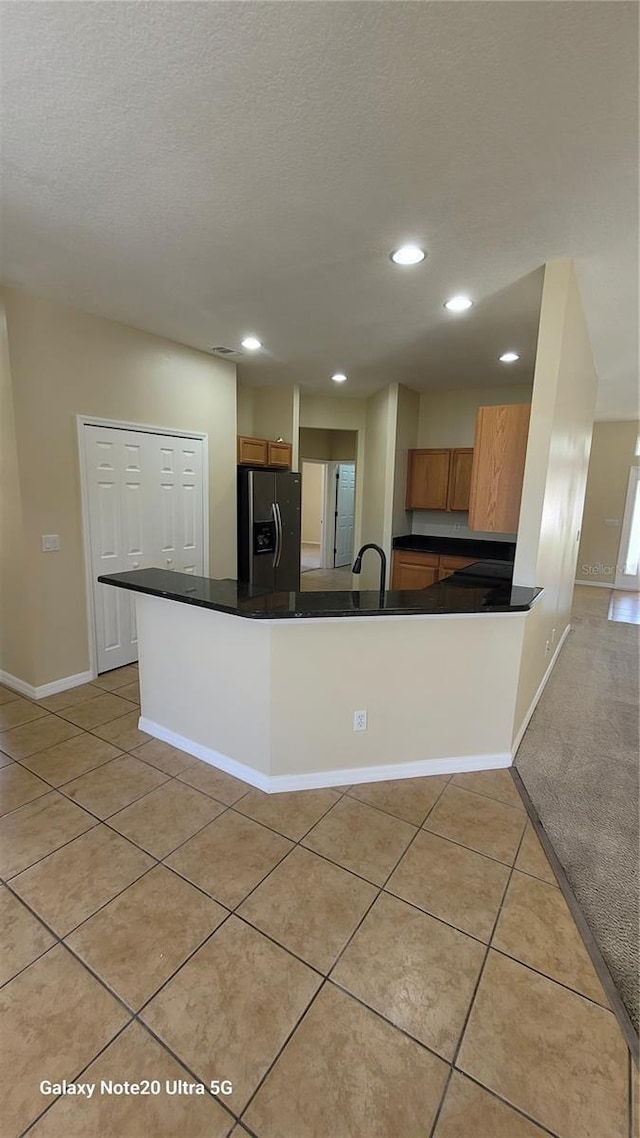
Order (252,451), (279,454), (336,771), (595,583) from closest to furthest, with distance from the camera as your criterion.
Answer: (336,771) → (252,451) → (279,454) → (595,583)

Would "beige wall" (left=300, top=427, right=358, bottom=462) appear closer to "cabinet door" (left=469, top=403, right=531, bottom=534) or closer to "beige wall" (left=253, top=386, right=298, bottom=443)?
"beige wall" (left=253, top=386, right=298, bottom=443)

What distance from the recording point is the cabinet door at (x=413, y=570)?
5.38 meters

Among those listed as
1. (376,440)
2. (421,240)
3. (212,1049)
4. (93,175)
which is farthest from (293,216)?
(376,440)

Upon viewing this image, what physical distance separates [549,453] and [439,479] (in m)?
3.16

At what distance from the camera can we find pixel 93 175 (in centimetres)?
177

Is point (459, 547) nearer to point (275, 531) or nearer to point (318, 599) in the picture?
point (275, 531)

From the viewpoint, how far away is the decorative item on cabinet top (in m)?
4.81

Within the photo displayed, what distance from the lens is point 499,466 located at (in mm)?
2816

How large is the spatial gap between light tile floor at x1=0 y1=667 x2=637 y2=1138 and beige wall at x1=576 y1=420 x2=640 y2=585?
21.1 feet

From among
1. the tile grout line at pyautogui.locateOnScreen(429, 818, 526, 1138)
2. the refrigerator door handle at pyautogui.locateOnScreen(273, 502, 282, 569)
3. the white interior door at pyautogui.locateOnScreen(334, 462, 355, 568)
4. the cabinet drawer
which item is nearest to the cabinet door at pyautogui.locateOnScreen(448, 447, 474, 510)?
the cabinet drawer

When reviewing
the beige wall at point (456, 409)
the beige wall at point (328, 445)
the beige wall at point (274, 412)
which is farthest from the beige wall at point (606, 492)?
the beige wall at point (274, 412)

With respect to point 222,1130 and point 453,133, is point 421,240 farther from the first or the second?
point 222,1130

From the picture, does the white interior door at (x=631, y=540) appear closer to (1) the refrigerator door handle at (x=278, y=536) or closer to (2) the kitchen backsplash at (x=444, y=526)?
(2) the kitchen backsplash at (x=444, y=526)

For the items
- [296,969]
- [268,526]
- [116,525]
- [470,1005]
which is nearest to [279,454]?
[268,526]
